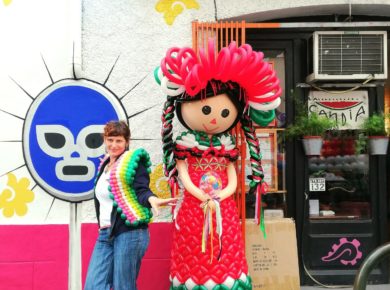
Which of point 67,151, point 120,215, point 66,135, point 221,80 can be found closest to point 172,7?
point 221,80

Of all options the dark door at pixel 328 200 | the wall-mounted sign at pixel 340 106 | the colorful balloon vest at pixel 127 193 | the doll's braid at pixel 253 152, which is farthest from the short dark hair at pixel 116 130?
the wall-mounted sign at pixel 340 106

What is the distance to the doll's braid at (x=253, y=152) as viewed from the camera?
13.1 ft

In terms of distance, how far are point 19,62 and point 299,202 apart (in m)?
3.11

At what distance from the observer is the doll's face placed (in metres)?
3.75

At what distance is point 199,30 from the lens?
14.6 ft

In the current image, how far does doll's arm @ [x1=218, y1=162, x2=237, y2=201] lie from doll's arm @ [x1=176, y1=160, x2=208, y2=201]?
5.7 inches

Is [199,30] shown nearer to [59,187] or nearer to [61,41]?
[61,41]

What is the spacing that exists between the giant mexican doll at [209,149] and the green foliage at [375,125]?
1550 millimetres

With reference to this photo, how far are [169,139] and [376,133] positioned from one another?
7.51ft

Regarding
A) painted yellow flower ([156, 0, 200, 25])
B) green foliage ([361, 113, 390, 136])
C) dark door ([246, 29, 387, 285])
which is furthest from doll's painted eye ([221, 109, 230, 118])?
green foliage ([361, 113, 390, 136])

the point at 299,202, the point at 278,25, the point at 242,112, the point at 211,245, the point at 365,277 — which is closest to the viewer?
the point at 365,277

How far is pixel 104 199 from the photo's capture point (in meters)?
3.51

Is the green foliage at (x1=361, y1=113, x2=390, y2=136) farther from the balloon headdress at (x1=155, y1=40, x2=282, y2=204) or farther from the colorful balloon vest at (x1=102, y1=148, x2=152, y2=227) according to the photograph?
the colorful balloon vest at (x1=102, y1=148, x2=152, y2=227)

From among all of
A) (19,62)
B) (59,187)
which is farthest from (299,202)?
(19,62)
